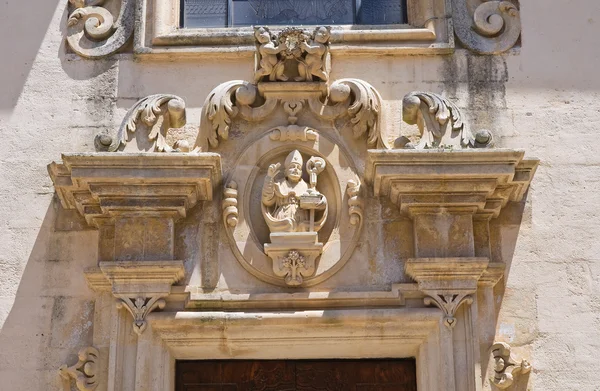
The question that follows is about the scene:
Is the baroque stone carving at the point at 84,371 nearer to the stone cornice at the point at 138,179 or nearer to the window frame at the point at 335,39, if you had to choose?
the stone cornice at the point at 138,179

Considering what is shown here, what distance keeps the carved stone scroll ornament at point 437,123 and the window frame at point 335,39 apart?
21.3 inches

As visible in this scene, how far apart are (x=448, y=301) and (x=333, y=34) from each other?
2.11m

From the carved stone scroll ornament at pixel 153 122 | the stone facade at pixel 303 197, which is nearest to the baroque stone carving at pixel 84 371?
the stone facade at pixel 303 197

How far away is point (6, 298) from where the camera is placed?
7.94 meters

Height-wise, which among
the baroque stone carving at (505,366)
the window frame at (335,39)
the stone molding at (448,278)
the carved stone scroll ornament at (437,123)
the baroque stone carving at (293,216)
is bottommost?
the baroque stone carving at (505,366)

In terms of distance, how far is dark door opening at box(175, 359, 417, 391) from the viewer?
7887 mm

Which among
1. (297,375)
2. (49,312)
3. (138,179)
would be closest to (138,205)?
(138,179)

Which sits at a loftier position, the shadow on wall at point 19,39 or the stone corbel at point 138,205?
the shadow on wall at point 19,39

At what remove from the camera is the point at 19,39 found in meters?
8.61

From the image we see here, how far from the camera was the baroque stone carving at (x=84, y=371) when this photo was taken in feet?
25.1

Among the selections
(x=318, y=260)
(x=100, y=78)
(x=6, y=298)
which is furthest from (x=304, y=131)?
(x=6, y=298)

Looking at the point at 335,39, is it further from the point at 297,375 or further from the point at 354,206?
the point at 297,375

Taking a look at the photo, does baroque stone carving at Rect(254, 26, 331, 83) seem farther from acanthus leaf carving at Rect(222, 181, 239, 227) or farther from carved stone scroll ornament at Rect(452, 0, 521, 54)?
carved stone scroll ornament at Rect(452, 0, 521, 54)

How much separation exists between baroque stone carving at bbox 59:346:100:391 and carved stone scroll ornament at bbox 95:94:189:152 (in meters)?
1.33
